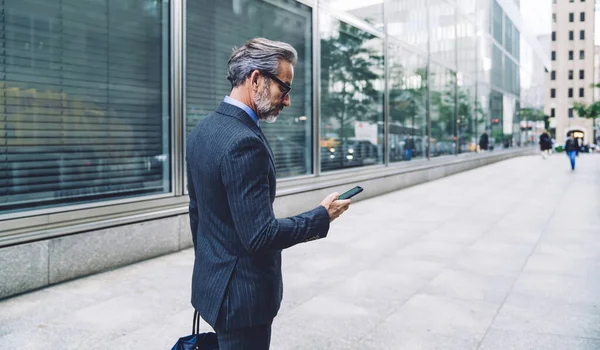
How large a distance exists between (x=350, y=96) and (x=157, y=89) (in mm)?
6359

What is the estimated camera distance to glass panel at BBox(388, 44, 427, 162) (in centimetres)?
1558

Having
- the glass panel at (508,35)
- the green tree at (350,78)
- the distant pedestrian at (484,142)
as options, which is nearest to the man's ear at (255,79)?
the green tree at (350,78)

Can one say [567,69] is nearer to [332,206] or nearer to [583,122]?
[583,122]

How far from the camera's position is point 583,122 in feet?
341

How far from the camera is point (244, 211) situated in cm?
185

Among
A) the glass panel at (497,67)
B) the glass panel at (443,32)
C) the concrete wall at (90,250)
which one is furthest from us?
the glass panel at (497,67)

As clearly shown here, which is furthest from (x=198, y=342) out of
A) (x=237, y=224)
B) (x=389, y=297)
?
(x=389, y=297)

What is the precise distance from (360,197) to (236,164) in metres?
11.0

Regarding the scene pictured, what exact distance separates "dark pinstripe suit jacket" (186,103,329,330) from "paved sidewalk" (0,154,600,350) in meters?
2.22

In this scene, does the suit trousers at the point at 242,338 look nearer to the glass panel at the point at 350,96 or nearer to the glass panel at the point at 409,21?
the glass panel at the point at 350,96

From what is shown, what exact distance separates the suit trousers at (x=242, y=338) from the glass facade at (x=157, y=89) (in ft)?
14.3

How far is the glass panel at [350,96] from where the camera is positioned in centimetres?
1174

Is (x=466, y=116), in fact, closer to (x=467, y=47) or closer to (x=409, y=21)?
(x=467, y=47)

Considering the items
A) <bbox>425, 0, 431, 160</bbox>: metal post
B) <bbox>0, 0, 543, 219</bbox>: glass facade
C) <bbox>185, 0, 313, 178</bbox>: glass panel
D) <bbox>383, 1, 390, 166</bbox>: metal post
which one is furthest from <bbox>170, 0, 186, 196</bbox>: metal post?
<bbox>425, 0, 431, 160</bbox>: metal post
